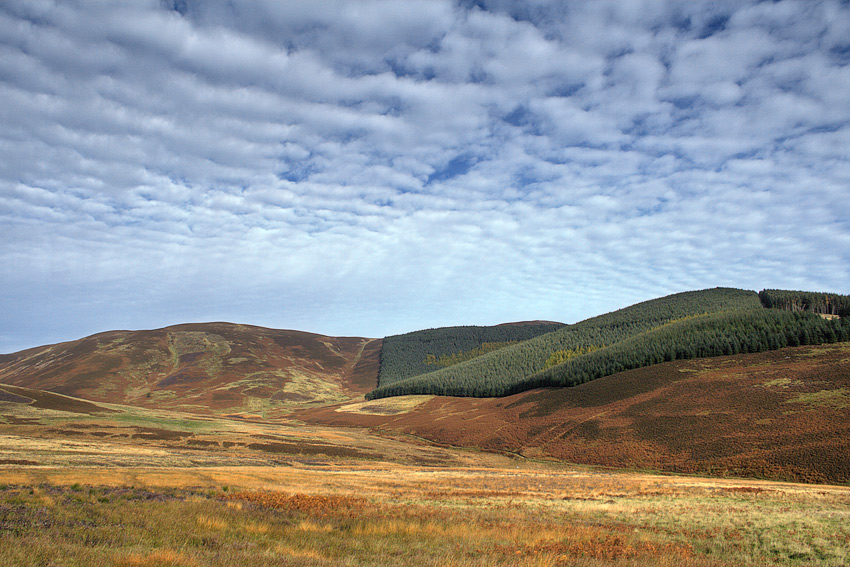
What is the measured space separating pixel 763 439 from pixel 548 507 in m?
46.1

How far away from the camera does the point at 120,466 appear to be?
114ft

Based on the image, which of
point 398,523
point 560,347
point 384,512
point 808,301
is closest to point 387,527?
point 398,523

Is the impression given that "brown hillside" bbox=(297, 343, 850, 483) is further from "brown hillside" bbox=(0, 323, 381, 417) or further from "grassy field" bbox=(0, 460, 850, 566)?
"brown hillside" bbox=(0, 323, 381, 417)

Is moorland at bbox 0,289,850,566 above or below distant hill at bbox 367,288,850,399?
below

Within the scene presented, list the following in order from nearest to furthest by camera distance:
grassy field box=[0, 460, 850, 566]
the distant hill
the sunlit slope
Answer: grassy field box=[0, 460, 850, 566], the distant hill, the sunlit slope

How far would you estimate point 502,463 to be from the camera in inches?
2532

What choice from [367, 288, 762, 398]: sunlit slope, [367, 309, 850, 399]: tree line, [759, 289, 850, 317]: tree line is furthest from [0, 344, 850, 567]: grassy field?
[759, 289, 850, 317]: tree line

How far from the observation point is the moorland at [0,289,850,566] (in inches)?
513

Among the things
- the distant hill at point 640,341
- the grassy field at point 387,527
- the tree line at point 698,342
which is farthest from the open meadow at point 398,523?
the distant hill at point 640,341

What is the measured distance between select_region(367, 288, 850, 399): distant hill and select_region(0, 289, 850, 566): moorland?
661 millimetres

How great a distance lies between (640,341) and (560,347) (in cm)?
4070

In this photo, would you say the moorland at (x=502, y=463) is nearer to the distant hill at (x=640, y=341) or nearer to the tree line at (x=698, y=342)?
the tree line at (x=698, y=342)

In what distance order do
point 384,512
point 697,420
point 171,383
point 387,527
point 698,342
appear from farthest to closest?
point 171,383
point 698,342
point 697,420
point 384,512
point 387,527

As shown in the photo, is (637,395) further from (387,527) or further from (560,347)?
(387,527)
